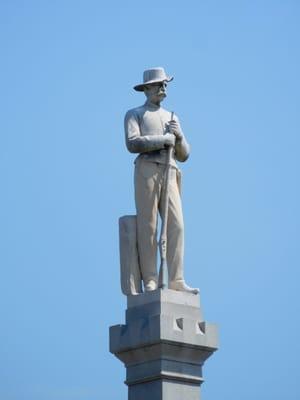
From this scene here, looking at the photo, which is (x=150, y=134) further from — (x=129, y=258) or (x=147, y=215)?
(x=129, y=258)

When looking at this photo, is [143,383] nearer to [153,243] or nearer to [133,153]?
[153,243]

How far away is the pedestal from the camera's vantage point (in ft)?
75.9

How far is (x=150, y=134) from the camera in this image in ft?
80.6

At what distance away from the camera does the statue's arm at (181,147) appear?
2466cm

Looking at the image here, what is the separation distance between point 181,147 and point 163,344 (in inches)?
150

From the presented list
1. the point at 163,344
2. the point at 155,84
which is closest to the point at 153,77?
the point at 155,84

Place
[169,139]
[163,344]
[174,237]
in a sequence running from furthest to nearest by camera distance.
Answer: [169,139] < [174,237] < [163,344]

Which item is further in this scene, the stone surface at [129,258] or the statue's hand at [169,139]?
the statue's hand at [169,139]

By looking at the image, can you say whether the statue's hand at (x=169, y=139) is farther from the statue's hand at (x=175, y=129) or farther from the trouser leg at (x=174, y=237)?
the trouser leg at (x=174, y=237)

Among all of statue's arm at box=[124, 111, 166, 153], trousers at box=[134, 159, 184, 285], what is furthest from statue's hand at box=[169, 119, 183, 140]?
trousers at box=[134, 159, 184, 285]

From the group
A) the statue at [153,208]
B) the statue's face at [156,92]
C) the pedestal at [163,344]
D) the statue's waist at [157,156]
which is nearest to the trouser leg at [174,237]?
the statue at [153,208]

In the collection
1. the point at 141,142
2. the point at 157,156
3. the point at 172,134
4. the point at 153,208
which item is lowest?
the point at 153,208

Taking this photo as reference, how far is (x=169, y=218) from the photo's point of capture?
79.9 ft

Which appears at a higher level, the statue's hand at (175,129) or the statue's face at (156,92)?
the statue's face at (156,92)
